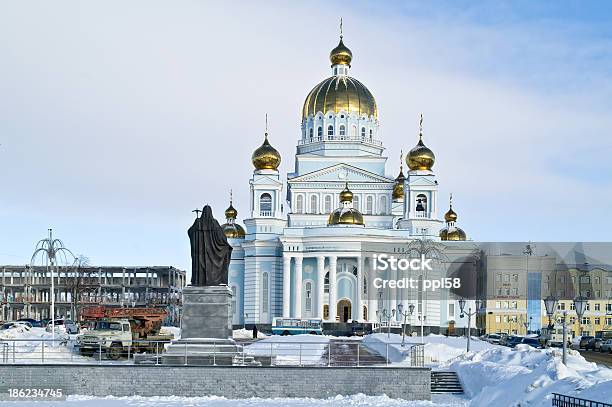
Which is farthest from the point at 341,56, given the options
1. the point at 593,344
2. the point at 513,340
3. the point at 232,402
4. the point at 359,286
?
the point at 232,402

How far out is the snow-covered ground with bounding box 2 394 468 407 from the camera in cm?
2498

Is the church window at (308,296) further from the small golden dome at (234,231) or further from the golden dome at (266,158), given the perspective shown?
the small golden dome at (234,231)

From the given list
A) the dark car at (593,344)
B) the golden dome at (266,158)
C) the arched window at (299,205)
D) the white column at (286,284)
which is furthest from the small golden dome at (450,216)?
the dark car at (593,344)

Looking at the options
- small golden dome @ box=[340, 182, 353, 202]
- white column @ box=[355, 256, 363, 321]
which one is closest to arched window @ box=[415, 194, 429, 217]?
small golden dome @ box=[340, 182, 353, 202]

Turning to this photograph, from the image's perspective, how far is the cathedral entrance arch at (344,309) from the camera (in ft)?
268

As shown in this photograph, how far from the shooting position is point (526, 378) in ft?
74.3

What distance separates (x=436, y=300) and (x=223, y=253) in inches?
2130

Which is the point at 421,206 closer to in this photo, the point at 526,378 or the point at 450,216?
the point at 450,216

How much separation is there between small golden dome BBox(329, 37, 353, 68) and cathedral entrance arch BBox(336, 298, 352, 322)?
23.7 meters

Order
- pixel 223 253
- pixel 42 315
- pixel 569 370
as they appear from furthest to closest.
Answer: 1. pixel 42 315
2. pixel 223 253
3. pixel 569 370

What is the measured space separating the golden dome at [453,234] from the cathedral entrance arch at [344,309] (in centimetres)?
1545

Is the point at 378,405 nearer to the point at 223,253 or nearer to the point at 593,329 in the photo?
the point at 223,253

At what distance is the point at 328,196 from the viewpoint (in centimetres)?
8575

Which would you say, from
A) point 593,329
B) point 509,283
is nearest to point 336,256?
point 509,283
